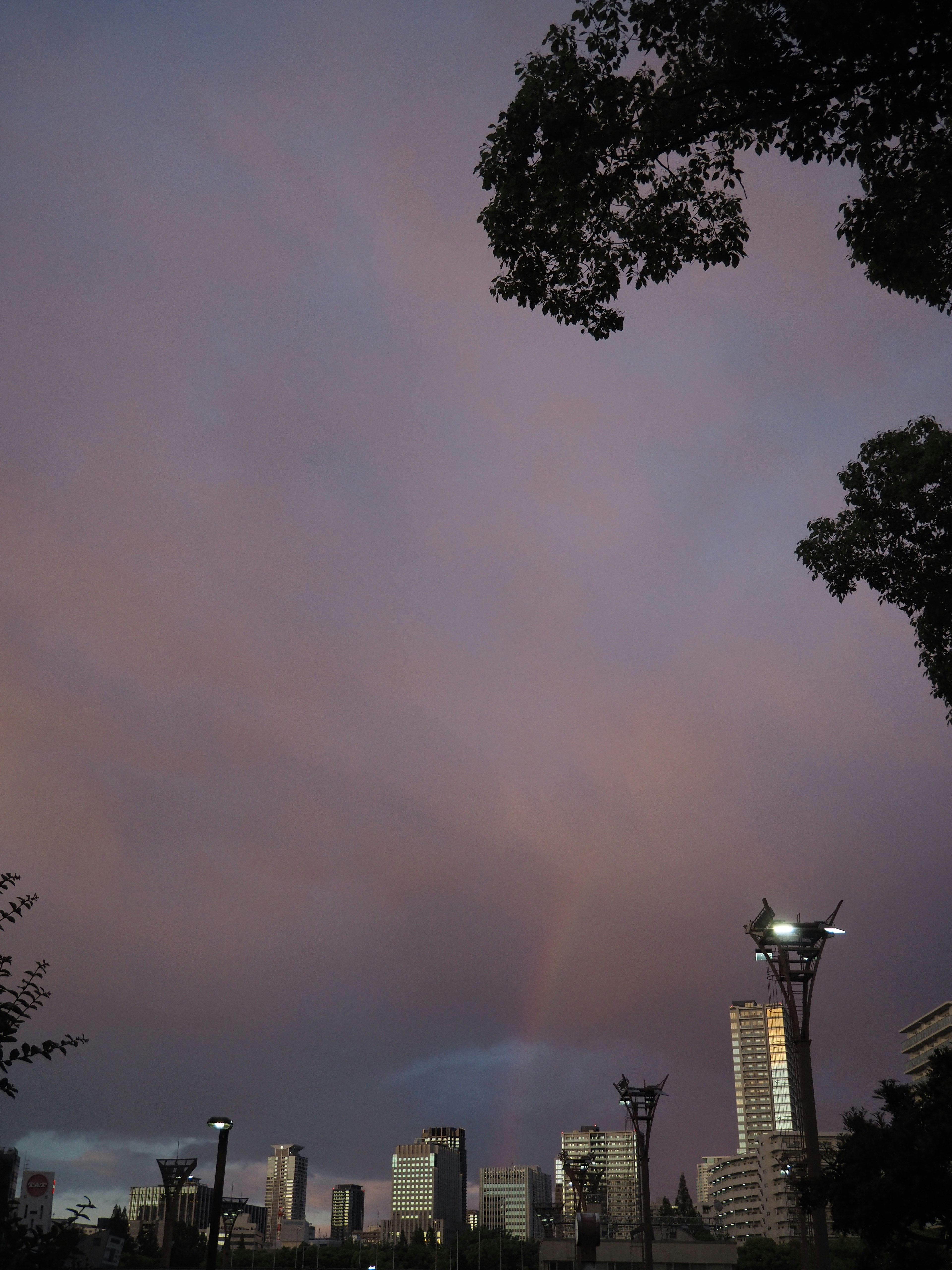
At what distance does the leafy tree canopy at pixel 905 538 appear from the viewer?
21.5 meters

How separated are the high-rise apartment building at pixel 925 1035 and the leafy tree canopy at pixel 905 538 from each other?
527 feet

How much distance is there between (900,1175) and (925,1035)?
183 m

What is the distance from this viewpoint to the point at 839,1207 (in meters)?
17.9

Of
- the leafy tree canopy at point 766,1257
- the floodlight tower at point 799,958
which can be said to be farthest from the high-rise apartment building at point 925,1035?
the floodlight tower at point 799,958

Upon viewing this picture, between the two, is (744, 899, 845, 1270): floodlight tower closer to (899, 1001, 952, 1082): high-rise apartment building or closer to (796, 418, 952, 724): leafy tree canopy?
(796, 418, 952, 724): leafy tree canopy

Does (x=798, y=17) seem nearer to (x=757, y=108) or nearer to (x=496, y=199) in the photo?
(x=757, y=108)

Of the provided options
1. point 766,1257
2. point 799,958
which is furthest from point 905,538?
point 766,1257

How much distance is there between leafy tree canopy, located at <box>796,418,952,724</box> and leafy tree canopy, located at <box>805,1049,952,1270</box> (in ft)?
23.9

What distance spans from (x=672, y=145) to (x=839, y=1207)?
16722 mm

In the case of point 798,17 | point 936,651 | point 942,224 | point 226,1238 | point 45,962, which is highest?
point 942,224

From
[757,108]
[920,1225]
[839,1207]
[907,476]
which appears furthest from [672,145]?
[920,1225]

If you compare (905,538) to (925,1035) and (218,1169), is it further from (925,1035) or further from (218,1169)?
(925,1035)

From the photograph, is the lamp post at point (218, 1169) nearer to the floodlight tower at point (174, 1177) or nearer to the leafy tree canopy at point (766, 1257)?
the floodlight tower at point (174, 1177)

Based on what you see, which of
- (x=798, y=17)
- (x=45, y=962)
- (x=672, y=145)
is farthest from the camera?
(x=672, y=145)
